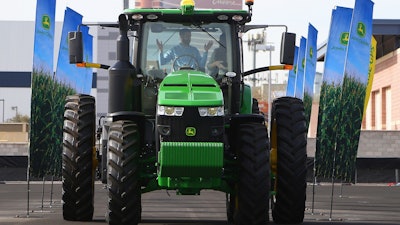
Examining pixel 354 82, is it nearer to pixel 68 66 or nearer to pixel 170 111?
pixel 68 66

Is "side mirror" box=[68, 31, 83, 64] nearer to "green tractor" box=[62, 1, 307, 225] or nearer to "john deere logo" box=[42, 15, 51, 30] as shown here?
"green tractor" box=[62, 1, 307, 225]

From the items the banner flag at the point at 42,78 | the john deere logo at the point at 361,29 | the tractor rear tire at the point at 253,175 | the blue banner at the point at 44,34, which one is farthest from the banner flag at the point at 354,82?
the tractor rear tire at the point at 253,175

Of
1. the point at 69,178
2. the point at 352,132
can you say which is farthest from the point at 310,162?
the point at 69,178

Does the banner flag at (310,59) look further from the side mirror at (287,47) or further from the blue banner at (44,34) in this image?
the side mirror at (287,47)

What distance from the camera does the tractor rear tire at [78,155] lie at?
50.3ft

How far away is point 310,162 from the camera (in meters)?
42.1

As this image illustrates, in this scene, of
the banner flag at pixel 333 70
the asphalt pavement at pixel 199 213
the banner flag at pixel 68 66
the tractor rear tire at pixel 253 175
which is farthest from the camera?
the banner flag at pixel 68 66

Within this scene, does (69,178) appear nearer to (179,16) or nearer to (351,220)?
(179,16)

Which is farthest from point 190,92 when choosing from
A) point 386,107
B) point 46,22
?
point 386,107

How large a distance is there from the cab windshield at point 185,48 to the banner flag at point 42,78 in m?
12.7

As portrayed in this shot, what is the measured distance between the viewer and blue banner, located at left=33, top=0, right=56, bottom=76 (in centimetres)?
2792

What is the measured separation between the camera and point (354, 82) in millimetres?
26422

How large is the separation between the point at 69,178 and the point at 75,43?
2301 millimetres

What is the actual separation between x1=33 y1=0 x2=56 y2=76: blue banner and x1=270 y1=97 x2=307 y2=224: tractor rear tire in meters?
13.8
